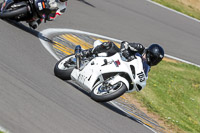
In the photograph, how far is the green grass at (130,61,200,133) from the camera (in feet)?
35.9

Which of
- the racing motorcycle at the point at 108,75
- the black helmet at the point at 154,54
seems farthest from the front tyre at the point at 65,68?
the black helmet at the point at 154,54

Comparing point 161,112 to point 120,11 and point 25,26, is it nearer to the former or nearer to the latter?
point 25,26

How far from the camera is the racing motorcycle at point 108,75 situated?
330 inches

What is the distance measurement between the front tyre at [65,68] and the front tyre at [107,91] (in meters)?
0.72

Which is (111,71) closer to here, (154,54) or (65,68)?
(154,54)

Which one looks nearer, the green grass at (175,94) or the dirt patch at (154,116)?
the dirt patch at (154,116)

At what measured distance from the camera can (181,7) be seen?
871 inches

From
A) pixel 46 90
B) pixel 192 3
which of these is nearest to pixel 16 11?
pixel 46 90

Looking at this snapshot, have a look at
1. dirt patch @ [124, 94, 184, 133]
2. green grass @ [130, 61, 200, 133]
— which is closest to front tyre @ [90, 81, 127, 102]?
dirt patch @ [124, 94, 184, 133]

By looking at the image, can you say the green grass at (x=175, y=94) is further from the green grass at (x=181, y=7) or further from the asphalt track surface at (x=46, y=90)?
the green grass at (x=181, y=7)

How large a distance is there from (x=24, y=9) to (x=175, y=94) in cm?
501

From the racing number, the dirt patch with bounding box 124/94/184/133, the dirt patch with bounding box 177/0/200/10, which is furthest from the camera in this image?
the dirt patch with bounding box 177/0/200/10

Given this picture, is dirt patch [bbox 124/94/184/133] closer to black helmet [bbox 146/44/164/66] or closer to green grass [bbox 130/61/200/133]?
green grass [bbox 130/61/200/133]

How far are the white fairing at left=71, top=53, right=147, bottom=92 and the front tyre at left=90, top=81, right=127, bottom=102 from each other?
0.42 feet
